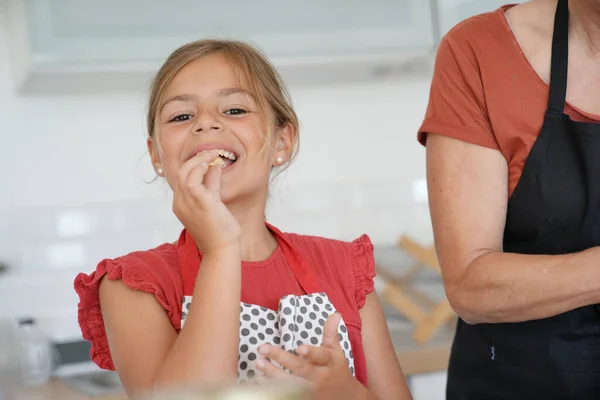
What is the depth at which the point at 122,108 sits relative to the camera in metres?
2.81

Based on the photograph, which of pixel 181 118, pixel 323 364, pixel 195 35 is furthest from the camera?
pixel 195 35

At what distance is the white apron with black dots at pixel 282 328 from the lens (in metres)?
1.06

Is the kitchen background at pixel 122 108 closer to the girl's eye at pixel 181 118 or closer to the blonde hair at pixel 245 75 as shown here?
the blonde hair at pixel 245 75

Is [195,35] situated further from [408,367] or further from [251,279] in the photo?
[251,279]

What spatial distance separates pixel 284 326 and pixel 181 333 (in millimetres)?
174

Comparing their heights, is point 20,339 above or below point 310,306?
below

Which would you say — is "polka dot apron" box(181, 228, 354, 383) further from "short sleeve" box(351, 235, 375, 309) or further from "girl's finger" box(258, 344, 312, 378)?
"girl's finger" box(258, 344, 312, 378)

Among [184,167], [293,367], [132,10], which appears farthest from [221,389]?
[132,10]

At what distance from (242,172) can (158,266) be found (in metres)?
0.18

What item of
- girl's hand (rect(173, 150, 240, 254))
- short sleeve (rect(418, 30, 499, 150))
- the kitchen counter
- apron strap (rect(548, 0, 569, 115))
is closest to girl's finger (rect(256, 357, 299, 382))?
girl's hand (rect(173, 150, 240, 254))

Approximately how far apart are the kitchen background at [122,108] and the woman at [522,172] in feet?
4.54

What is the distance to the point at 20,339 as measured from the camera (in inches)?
103

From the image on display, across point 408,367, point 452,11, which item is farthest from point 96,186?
point 452,11

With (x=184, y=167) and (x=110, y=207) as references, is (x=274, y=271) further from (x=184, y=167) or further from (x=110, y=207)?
(x=110, y=207)
